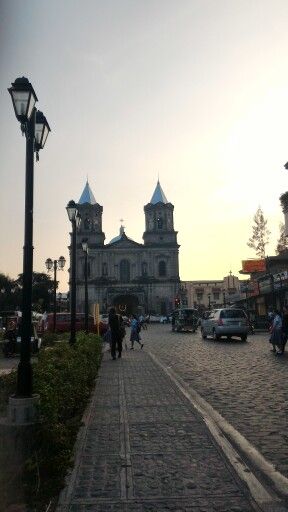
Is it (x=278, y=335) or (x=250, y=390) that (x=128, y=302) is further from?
(x=250, y=390)

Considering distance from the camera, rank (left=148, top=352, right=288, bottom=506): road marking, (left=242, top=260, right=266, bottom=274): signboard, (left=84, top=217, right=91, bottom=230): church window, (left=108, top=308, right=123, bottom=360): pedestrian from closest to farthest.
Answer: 1. (left=148, top=352, right=288, bottom=506): road marking
2. (left=108, top=308, right=123, bottom=360): pedestrian
3. (left=242, top=260, right=266, bottom=274): signboard
4. (left=84, top=217, right=91, bottom=230): church window

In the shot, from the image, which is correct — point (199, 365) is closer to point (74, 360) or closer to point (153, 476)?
point (74, 360)

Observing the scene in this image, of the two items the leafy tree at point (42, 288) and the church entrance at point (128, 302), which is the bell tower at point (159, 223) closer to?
the church entrance at point (128, 302)

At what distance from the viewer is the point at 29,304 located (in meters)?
6.32

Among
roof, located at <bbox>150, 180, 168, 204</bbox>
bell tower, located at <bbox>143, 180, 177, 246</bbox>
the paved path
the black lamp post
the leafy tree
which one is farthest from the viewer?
roof, located at <bbox>150, 180, 168, 204</bbox>

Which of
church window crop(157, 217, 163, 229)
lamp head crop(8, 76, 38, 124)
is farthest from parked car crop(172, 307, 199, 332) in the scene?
church window crop(157, 217, 163, 229)

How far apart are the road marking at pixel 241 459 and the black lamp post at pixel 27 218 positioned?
241 centimetres

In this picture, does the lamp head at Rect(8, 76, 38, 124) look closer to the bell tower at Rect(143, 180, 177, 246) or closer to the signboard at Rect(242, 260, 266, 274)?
the signboard at Rect(242, 260, 266, 274)

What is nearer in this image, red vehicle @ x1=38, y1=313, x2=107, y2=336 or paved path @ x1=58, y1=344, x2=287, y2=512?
paved path @ x1=58, y1=344, x2=287, y2=512

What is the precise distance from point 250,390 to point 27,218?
560cm

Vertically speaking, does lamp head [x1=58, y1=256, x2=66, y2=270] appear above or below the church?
below

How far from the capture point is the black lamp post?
5.99m

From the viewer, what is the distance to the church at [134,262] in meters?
91.1

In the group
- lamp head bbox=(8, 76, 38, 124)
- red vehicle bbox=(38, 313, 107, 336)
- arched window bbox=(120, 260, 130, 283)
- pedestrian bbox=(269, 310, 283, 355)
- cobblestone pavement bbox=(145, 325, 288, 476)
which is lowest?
cobblestone pavement bbox=(145, 325, 288, 476)
